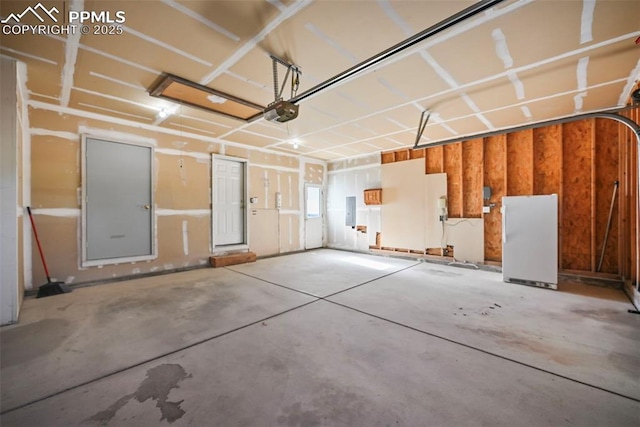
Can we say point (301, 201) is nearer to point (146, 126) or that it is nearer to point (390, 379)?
point (146, 126)

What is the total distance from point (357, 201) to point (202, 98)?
4893mm

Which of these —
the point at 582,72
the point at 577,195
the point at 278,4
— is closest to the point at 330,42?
the point at 278,4

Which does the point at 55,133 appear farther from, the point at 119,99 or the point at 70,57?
the point at 70,57

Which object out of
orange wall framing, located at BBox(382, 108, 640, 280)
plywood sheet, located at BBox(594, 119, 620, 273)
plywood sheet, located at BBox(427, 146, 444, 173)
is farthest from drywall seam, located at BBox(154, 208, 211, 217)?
plywood sheet, located at BBox(594, 119, 620, 273)

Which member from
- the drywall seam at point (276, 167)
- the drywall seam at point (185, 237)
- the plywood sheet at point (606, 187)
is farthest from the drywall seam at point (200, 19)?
the plywood sheet at point (606, 187)

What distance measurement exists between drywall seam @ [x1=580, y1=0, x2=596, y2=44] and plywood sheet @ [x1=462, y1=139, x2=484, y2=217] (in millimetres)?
3131

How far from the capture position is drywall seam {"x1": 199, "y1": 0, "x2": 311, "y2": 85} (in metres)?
1.95

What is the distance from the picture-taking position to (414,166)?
6188mm

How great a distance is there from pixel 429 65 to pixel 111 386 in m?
3.99

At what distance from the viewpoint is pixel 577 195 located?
4.30 meters

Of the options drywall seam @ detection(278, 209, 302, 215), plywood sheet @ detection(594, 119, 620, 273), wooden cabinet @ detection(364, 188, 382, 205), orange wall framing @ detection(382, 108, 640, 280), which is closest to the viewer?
orange wall framing @ detection(382, 108, 640, 280)

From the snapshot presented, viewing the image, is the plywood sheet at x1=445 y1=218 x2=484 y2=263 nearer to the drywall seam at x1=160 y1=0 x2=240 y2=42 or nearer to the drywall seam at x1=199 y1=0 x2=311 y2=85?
the drywall seam at x1=199 y1=0 x2=311 y2=85

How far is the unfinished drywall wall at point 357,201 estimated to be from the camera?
23.0ft

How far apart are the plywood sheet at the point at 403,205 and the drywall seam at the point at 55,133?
6314mm
